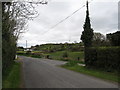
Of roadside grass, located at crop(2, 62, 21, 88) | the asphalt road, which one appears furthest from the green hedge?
roadside grass, located at crop(2, 62, 21, 88)

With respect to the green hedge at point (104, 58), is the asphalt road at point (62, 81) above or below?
below

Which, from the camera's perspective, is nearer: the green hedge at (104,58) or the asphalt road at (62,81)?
the asphalt road at (62,81)

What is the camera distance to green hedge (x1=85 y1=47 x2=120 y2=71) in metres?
16.3

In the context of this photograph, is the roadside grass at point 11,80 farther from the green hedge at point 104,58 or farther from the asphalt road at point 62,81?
the green hedge at point 104,58

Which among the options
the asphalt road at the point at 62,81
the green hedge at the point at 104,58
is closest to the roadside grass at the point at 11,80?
the asphalt road at the point at 62,81

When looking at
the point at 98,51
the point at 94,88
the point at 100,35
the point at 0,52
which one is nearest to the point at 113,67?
the point at 98,51

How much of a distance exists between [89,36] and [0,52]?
19024 millimetres

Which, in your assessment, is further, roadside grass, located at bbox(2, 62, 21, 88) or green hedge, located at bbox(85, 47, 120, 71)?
green hedge, located at bbox(85, 47, 120, 71)

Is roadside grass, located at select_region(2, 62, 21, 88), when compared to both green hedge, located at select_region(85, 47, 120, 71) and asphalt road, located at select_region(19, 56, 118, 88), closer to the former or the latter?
asphalt road, located at select_region(19, 56, 118, 88)

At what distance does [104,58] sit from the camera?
18328 millimetres

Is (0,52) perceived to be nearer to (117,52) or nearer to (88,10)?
(117,52)

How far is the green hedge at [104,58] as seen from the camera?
16.3m

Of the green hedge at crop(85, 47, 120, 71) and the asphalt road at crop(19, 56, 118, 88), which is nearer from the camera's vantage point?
the asphalt road at crop(19, 56, 118, 88)

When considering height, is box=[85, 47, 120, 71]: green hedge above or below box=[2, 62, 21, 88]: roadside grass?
above
